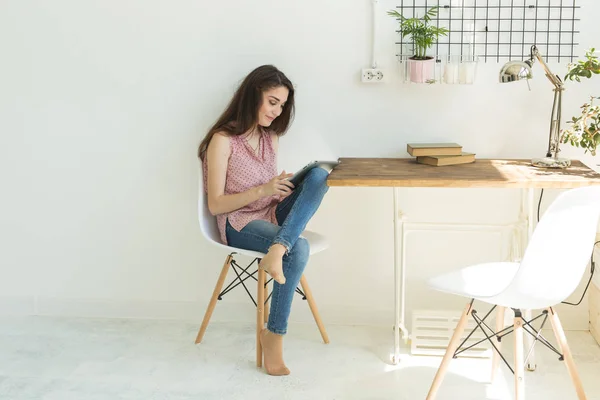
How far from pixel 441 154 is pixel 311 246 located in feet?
1.97

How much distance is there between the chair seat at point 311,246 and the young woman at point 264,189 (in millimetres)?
36

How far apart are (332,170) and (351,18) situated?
2.16 feet

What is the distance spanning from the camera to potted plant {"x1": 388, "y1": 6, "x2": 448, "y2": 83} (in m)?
2.84

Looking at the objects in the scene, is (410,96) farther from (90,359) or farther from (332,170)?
(90,359)

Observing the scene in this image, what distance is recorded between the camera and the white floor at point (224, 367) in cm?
257

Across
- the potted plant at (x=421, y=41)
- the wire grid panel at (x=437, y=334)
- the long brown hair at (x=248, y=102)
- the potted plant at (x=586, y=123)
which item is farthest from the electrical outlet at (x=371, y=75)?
the wire grid panel at (x=437, y=334)

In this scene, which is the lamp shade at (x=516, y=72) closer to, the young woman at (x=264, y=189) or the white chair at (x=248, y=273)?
the young woman at (x=264, y=189)

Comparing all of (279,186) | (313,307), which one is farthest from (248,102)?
(313,307)

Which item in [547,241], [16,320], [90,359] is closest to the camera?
[547,241]

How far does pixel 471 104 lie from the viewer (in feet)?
9.80

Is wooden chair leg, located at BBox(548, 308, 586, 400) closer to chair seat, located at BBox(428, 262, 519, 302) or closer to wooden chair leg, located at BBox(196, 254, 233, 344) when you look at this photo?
chair seat, located at BBox(428, 262, 519, 302)

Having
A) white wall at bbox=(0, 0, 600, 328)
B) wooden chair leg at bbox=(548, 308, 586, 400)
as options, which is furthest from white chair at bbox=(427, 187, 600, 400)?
white wall at bbox=(0, 0, 600, 328)

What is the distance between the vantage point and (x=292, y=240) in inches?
103

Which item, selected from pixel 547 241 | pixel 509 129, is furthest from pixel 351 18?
pixel 547 241
